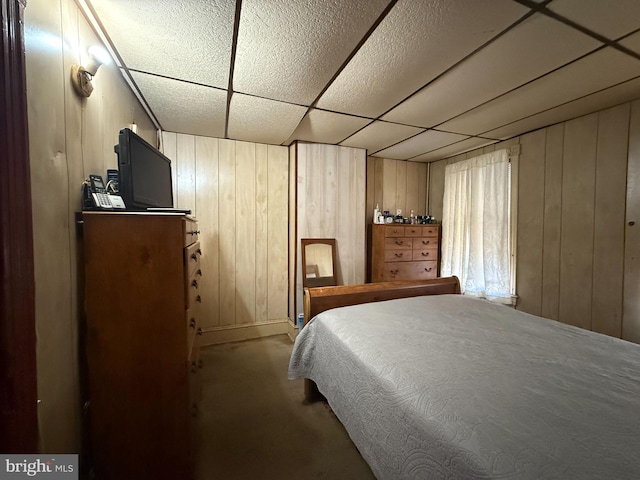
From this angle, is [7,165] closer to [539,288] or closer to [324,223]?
[324,223]

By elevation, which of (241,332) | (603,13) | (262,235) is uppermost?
(603,13)

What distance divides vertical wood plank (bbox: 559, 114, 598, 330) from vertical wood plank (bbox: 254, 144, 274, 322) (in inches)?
117

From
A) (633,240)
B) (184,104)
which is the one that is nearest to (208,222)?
(184,104)

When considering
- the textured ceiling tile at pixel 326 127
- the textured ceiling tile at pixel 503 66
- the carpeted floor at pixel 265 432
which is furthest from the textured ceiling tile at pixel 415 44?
the carpeted floor at pixel 265 432

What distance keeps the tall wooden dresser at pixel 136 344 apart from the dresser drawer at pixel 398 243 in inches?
98.4

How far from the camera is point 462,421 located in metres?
0.79

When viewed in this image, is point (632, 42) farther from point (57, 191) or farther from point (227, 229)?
point (227, 229)

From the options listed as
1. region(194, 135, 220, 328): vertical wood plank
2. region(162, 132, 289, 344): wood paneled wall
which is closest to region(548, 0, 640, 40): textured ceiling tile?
region(162, 132, 289, 344): wood paneled wall

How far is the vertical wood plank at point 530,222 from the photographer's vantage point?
2.57m

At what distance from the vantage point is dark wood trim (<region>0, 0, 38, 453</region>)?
28.5 inches

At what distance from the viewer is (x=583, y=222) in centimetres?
226

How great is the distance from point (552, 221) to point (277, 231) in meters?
2.85

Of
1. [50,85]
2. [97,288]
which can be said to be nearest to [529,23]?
[50,85]
